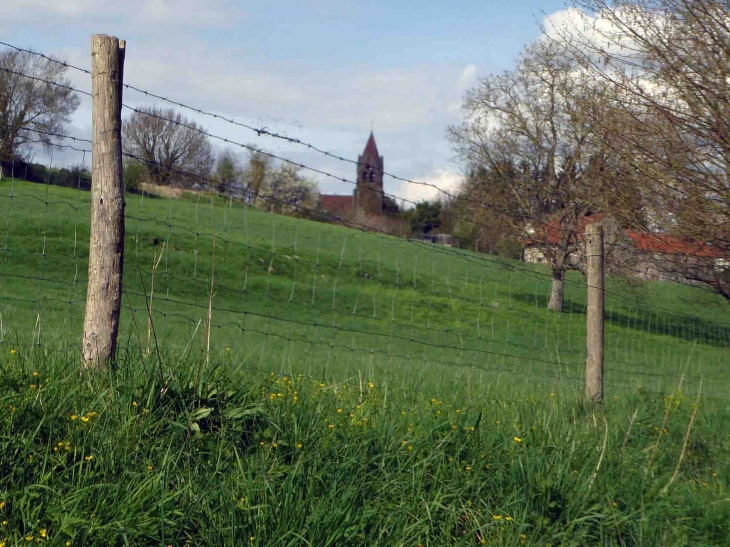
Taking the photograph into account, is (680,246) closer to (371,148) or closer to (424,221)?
(424,221)

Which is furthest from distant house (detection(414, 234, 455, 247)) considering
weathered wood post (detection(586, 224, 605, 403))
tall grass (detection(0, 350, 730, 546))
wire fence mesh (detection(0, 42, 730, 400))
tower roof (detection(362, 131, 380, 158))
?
tower roof (detection(362, 131, 380, 158))

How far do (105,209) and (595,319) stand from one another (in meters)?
4.01

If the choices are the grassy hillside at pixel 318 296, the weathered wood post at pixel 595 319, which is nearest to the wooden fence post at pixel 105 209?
the weathered wood post at pixel 595 319

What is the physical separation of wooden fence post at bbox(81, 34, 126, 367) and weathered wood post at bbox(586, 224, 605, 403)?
380cm

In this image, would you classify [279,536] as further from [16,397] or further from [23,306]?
[23,306]

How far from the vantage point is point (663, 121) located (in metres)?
7.29

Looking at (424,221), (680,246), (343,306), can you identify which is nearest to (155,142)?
(680,246)

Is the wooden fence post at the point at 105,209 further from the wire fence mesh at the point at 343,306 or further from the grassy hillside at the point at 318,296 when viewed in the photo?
the grassy hillside at the point at 318,296

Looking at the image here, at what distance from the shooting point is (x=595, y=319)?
6258 millimetres

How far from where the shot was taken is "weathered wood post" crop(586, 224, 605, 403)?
621 centimetres

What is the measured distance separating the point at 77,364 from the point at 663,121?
578 cm

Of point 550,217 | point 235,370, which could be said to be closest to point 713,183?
point 235,370

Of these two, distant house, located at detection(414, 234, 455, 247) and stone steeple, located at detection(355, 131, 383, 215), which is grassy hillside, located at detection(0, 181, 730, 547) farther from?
stone steeple, located at detection(355, 131, 383, 215)

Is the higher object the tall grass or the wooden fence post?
the wooden fence post
